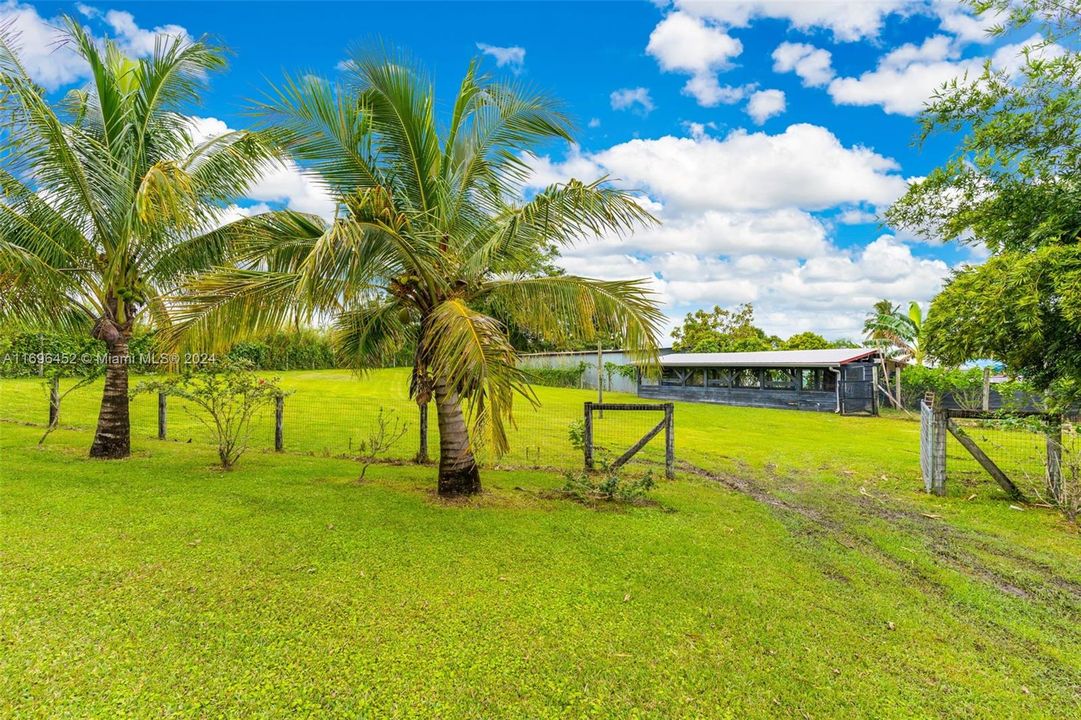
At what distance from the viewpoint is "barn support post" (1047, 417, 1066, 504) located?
670 centimetres

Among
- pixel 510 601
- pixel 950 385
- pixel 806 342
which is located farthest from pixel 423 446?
pixel 806 342

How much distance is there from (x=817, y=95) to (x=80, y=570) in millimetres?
15831

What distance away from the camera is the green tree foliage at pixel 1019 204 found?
545 centimetres

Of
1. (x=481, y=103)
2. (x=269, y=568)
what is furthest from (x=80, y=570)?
(x=481, y=103)

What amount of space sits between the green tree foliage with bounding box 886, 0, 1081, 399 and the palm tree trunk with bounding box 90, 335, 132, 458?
466 inches

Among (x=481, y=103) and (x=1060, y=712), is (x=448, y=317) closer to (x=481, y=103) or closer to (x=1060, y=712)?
(x=481, y=103)

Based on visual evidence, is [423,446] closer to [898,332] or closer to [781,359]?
[781,359]

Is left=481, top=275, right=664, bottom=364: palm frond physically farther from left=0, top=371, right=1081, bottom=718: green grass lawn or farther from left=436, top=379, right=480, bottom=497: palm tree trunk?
left=0, top=371, right=1081, bottom=718: green grass lawn

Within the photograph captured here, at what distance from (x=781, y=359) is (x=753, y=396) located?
7.14 ft

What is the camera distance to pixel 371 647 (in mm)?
3166

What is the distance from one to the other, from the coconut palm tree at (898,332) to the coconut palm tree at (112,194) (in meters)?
27.1

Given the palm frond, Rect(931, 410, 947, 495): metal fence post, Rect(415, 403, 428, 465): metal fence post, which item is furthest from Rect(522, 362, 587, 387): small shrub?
the palm frond

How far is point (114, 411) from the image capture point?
8008mm

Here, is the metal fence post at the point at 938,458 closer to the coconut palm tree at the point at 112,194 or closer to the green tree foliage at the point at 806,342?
the coconut palm tree at the point at 112,194
